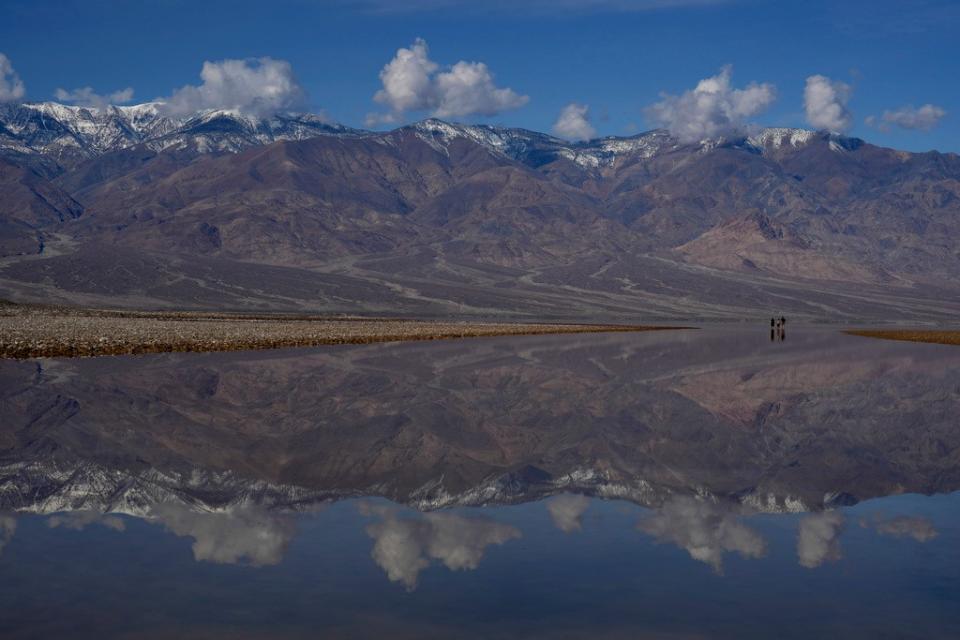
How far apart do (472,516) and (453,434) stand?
7.85 meters

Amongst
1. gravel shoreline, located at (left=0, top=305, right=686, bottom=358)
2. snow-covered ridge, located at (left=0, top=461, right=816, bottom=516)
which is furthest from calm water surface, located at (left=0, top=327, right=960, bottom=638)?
gravel shoreline, located at (left=0, top=305, right=686, bottom=358)

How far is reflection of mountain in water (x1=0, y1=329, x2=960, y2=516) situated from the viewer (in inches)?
566

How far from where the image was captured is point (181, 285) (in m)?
169

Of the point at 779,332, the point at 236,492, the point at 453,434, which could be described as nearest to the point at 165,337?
the point at 453,434

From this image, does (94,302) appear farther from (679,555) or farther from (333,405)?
(679,555)

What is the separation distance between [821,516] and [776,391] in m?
18.9

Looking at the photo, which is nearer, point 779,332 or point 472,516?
point 472,516

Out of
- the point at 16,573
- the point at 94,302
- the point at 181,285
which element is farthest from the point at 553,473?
the point at 181,285

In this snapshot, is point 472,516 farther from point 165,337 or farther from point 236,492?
point 165,337

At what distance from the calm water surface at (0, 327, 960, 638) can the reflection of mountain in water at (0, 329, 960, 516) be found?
9 cm

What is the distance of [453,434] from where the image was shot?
20.4 meters

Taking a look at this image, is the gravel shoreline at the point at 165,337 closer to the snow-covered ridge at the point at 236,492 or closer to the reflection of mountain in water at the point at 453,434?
the reflection of mountain in water at the point at 453,434

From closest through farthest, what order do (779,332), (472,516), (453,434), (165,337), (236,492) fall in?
(472,516)
(236,492)
(453,434)
(165,337)
(779,332)

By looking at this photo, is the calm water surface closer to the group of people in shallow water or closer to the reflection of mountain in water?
the reflection of mountain in water
